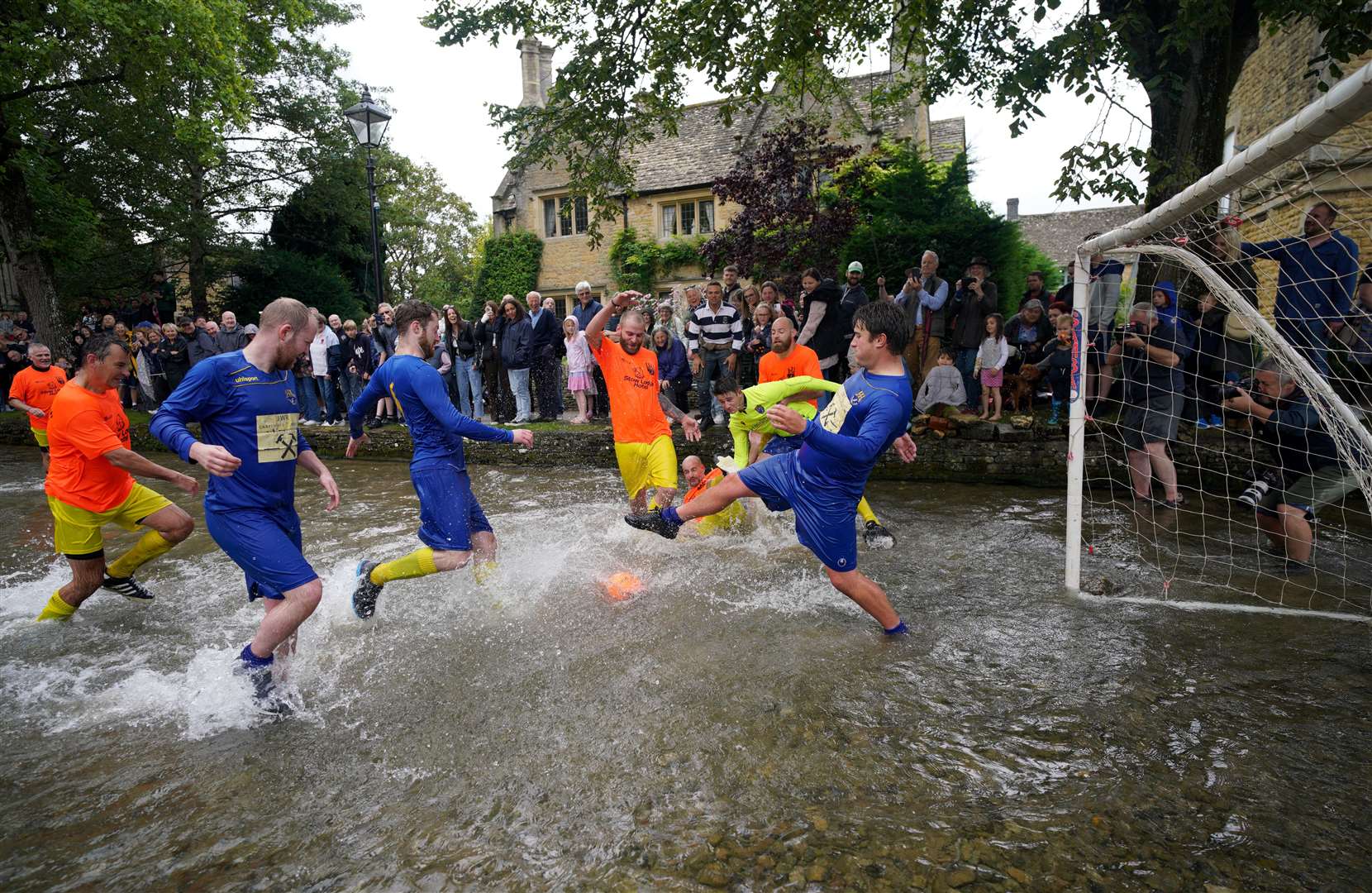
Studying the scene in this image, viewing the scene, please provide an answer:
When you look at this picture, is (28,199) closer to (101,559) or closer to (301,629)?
(101,559)

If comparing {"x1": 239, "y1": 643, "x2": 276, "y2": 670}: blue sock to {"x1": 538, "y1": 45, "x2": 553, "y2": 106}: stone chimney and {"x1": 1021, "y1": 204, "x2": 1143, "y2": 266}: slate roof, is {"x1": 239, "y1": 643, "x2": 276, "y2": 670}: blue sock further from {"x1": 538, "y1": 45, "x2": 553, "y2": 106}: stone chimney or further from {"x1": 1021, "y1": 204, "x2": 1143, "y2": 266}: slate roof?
{"x1": 1021, "y1": 204, "x2": 1143, "y2": 266}: slate roof

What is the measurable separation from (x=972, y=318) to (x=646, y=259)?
17.1 metres

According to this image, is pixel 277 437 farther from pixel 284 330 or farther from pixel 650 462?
pixel 650 462

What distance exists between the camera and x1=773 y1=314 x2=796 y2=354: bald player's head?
6.62 metres

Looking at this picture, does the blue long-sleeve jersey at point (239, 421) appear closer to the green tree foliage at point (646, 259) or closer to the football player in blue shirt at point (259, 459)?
the football player in blue shirt at point (259, 459)

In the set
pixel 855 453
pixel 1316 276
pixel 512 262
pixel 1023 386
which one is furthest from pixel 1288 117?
pixel 512 262

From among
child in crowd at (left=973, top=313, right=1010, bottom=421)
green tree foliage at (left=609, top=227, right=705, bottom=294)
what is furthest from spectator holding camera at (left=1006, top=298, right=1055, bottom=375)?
green tree foliage at (left=609, top=227, right=705, bottom=294)

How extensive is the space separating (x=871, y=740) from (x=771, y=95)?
12.8 metres

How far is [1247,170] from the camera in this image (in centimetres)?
390

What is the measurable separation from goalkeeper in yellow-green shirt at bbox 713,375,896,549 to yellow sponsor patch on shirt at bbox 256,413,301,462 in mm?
2784

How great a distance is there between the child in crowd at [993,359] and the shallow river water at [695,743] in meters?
4.95

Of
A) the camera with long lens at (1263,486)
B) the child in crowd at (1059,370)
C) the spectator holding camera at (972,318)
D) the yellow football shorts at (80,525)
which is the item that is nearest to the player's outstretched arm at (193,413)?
the yellow football shorts at (80,525)

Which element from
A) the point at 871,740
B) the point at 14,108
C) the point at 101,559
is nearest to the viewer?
the point at 871,740

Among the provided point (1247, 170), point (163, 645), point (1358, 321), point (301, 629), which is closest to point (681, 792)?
point (301, 629)
